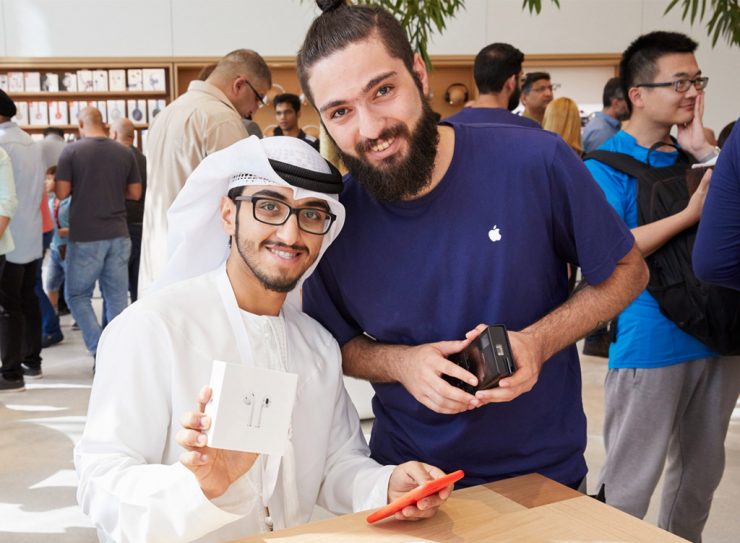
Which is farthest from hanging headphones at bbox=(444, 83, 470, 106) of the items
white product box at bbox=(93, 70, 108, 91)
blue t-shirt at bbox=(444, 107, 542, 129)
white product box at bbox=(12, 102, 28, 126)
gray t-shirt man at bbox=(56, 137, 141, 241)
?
blue t-shirt at bbox=(444, 107, 542, 129)

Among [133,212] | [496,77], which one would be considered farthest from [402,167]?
[133,212]

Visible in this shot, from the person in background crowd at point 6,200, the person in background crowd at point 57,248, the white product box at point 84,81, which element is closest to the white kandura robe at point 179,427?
the person in background crowd at point 6,200

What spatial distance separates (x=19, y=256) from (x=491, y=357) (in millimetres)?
4694

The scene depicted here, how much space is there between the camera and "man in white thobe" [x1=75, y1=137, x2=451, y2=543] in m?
1.45

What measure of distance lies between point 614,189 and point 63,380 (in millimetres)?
4478

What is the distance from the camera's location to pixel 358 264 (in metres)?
1.80

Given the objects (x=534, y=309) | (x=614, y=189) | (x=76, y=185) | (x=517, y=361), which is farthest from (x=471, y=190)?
(x=76, y=185)

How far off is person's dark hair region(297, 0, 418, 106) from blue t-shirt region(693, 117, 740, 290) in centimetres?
84

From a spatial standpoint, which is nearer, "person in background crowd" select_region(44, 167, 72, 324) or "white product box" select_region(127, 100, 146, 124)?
"person in background crowd" select_region(44, 167, 72, 324)

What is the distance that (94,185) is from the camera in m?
5.82

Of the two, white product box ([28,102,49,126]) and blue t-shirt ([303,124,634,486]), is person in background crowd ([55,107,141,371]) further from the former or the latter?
blue t-shirt ([303,124,634,486])

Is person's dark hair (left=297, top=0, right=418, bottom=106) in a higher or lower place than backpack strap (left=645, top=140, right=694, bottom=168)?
higher

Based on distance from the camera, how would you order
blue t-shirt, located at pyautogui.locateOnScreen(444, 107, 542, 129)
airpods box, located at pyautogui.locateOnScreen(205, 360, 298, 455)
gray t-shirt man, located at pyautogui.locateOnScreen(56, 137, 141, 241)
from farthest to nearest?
gray t-shirt man, located at pyautogui.locateOnScreen(56, 137, 141, 241) → blue t-shirt, located at pyautogui.locateOnScreen(444, 107, 542, 129) → airpods box, located at pyautogui.locateOnScreen(205, 360, 298, 455)

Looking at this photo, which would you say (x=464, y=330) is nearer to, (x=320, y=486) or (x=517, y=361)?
(x=517, y=361)
